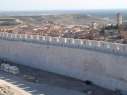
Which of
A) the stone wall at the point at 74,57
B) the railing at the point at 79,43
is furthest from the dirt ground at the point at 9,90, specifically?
the railing at the point at 79,43

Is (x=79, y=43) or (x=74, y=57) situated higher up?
(x=79, y=43)

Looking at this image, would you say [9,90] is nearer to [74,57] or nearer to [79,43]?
[74,57]

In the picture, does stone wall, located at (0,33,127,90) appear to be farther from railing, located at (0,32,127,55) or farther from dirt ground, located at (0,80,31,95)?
dirt ground, located at (0,80,31,95)

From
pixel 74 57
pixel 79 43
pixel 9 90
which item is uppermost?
pixel 79 43

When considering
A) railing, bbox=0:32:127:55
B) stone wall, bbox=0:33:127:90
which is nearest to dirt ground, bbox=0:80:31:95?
stone wall, bbox=0:33:127:90

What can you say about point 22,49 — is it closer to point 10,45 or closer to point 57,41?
point 10,45

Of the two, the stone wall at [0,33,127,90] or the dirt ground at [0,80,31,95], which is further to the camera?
the stone wall at [0,33,127,90]

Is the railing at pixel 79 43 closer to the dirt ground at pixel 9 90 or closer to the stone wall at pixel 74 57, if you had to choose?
the stone wall at pixel 74 57

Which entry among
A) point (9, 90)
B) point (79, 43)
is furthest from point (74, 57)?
point (9, 90)

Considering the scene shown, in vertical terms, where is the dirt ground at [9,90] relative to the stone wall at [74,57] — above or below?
below

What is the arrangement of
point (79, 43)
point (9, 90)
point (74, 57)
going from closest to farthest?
1. point (9, 90)
2. point (74, 57)
3. point (79, 43)

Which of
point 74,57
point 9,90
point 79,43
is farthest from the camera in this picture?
point 79,43

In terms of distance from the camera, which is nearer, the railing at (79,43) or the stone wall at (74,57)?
the stone wall at (74,57)
